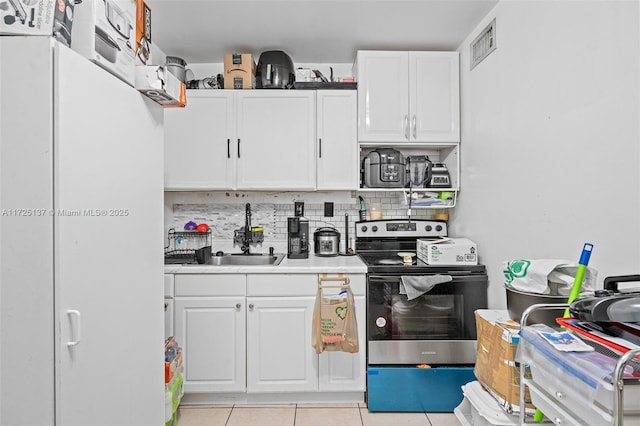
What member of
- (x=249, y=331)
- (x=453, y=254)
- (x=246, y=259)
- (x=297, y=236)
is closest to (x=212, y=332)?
(x=249, y=331)

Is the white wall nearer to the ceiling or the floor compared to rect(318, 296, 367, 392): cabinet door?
nearer to the ceiling

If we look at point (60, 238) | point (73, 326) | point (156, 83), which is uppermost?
point (156, 83)

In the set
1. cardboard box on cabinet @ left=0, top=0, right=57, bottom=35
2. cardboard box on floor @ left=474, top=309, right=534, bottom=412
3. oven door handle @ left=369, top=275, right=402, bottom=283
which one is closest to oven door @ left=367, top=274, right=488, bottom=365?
oven door handle @ left=369, top=275, right=402, bottom=283

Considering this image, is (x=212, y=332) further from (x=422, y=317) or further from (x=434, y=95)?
(x=434, y=95)

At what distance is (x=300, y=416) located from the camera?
7.48ft

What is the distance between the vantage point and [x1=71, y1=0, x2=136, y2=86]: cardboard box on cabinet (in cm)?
106

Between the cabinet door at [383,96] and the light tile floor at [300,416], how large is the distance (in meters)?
1.88

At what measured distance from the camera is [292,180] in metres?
2.71

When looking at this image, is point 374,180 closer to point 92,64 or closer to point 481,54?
point 481,54

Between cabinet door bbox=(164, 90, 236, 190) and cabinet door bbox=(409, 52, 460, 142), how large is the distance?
1377mm

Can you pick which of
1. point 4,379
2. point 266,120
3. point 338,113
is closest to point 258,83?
point 266,120

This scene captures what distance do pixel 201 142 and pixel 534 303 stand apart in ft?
7.65

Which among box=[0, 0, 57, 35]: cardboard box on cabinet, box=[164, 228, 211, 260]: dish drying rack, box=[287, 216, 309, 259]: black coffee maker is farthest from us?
box=[164, 228, 211, 260]: dish drying rack

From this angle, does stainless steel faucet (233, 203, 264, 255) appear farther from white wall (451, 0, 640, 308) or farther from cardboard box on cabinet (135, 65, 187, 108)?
white wall (451, 0, 640, 308)
